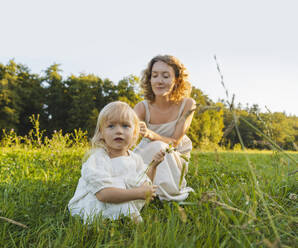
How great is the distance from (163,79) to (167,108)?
0.48m

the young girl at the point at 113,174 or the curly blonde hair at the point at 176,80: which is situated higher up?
the curly blonde hair at the point at 176,80

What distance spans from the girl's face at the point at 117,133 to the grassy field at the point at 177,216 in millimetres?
577

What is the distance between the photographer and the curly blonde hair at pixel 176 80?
3.32 metres

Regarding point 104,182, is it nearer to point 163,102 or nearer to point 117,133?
point 117,133

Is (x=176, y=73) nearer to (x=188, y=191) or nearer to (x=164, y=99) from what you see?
(x=164, y=99)

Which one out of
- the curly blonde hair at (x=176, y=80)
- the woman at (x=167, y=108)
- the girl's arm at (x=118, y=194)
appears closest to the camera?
the girl's arm at (x=118, y=194)

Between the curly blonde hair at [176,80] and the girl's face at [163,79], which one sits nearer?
the girl's face at [163,79]

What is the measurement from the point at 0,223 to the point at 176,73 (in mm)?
2633

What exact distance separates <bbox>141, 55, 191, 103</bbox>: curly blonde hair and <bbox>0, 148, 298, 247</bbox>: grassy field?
3.98ft

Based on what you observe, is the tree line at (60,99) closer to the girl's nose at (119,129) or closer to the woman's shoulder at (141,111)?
the woman's shoulder at (141,111)

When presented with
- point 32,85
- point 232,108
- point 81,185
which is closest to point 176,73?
point 81,185

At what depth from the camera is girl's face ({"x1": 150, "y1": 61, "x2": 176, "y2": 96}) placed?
3199 millimetres

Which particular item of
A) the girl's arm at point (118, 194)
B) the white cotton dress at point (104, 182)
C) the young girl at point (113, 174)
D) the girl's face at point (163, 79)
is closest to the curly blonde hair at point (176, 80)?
the girl's face at point (163, 79)

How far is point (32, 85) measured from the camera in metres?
29.7
